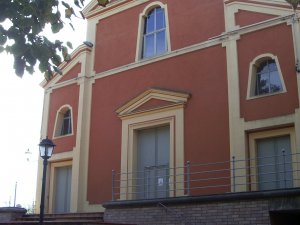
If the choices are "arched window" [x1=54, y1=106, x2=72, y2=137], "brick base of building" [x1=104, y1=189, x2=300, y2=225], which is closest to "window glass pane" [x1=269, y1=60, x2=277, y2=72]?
"brick base of building" [x1=104, y1=189, x2=300, y2=225]

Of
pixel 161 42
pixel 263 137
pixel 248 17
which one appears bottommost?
pixel 263 137

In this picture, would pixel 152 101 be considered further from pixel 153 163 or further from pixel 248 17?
pixel 248 17

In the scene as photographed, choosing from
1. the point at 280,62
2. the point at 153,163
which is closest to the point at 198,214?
the point at 153,163

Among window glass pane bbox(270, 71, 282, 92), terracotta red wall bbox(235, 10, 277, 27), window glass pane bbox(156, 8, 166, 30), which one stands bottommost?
window glass pane bbox(270, 71, 282, 92)

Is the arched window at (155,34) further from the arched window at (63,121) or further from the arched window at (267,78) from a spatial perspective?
the arched window at (63,121)

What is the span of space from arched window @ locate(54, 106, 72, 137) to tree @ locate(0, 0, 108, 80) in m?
13.5

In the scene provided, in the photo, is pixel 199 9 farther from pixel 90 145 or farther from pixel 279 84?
pixel 90 145

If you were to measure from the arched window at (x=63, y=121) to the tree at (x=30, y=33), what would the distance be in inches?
531

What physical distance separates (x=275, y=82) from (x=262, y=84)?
0.48m

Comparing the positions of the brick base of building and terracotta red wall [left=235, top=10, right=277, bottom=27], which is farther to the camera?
terracotta red wall [left=235, top=10, right=277, bottom=27]

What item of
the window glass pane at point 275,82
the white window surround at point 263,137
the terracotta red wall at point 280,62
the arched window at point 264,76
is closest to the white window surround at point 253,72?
the arched window at point 264,76

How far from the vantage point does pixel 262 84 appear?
1620cm

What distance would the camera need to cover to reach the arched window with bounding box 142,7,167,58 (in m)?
19.5

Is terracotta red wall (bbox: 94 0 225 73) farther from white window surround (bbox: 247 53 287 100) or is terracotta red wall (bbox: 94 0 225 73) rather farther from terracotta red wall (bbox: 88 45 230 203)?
white window surround (bbox: 247 53 287 100)
